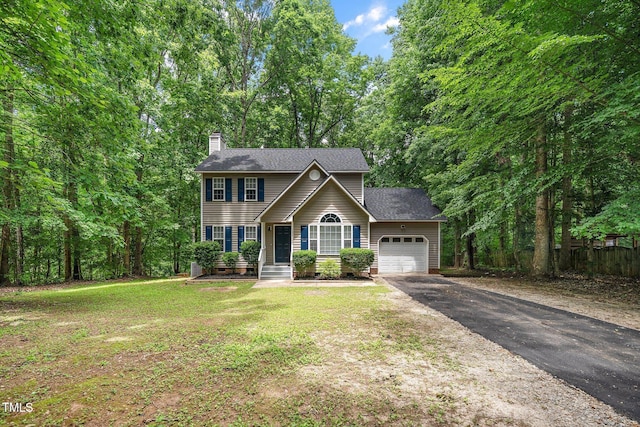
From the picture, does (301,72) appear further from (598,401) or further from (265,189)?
(598,401)

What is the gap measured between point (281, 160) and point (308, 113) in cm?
1253

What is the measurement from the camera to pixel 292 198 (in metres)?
14.4

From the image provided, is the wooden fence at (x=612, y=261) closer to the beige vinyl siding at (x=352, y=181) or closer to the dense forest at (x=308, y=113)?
the dense forest at (x=308, y=113)

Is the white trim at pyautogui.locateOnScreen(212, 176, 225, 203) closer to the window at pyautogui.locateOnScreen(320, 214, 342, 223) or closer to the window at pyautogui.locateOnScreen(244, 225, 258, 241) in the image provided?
the window at pyautogui.locateOnScreen(244, 225, 258, 241)

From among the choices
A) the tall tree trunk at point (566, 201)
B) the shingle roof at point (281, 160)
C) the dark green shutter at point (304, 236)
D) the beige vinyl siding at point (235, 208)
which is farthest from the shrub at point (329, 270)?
the tall tree trunk at point (566, 201)

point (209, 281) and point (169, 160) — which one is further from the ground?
point (169, 160)

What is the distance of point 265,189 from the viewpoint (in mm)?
15469

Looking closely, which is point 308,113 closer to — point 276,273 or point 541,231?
point 276,273

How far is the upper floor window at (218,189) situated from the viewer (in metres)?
15.4

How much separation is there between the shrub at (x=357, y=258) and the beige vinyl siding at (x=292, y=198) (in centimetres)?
377

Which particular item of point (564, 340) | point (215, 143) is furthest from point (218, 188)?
point (564, 340)

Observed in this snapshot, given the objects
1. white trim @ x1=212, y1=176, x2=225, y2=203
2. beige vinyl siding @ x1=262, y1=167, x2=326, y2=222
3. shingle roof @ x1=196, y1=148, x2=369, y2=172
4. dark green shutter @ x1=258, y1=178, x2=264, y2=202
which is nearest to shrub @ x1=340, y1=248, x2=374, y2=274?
beige vinyl siding @ x1=262, y1=167, x2=326, y2=222

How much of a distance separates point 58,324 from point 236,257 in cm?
845

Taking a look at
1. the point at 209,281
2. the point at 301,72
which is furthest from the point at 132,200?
the point at 301,72
